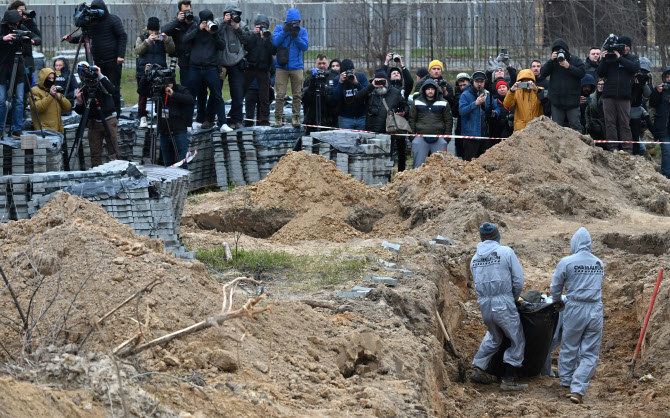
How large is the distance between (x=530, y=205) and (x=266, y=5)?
746 inches

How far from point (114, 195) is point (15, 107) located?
4.11 m

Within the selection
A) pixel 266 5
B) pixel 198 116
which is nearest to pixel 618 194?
pixel 198 116

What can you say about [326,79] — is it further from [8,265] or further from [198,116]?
[8,265]

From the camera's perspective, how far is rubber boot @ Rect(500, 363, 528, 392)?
9695mm

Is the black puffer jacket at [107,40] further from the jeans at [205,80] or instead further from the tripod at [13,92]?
the tripod at [13,92]

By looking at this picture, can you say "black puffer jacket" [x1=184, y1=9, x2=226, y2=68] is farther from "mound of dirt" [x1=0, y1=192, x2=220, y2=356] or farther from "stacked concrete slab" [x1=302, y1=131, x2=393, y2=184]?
"mound of dirt" [x1=0, y1=192, x2=220, y2=356]

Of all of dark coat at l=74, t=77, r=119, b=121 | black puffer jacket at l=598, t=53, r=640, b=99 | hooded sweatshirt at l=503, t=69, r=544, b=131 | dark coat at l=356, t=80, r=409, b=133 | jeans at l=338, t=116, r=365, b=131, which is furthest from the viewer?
jeans at l=338, t=116, r=365, b=131

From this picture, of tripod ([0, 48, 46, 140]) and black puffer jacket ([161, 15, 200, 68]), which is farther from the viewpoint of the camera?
black puffer jacket ([161, 15, 200, 68])

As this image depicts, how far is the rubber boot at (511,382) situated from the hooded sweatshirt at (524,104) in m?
7.73

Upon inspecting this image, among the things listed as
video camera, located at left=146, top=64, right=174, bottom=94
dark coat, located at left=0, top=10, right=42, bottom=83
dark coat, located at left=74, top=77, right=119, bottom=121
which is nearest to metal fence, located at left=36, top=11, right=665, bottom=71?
video camera, located at left=146, top=64, right=174, bottom=94

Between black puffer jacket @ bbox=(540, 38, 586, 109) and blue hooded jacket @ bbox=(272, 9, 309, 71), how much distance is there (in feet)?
14.0

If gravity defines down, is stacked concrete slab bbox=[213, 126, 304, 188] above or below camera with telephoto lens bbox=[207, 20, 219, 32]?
below

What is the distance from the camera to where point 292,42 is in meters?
16.3

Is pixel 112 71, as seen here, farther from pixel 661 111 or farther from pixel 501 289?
pixel 661 111
